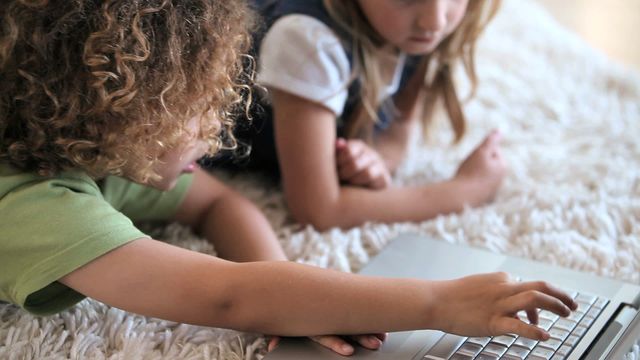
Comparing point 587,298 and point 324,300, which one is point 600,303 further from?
point 324,300

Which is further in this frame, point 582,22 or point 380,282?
point 582,22

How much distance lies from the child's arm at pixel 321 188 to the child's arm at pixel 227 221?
0.08 metres

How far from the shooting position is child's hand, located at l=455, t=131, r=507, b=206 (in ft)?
3.52

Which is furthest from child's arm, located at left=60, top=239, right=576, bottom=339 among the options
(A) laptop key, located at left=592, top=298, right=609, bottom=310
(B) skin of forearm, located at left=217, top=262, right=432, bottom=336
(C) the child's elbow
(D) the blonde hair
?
(D) the blonde hair

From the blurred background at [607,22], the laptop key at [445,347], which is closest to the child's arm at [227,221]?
the laptop key at [445,347]

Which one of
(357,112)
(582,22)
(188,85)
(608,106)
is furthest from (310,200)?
(582,22)

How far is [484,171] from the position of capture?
1083 millimetres

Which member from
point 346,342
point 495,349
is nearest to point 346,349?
point 346,342

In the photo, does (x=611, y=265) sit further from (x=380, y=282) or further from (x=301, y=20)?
(x=301, y=20)

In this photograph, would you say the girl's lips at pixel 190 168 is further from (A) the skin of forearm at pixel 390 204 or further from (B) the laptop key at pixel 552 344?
(B) the laptop key at pixel 552 344

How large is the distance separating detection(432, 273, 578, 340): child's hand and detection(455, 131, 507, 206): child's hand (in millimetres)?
390

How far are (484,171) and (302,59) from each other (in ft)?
0.88

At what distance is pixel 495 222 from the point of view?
0.99 metres

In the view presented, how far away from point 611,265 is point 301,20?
1.42ft
